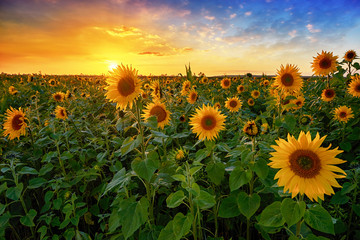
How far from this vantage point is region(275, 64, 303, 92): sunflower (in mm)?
3588

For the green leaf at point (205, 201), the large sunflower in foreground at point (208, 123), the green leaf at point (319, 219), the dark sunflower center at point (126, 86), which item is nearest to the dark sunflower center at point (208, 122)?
the large sunflower in foreground at point (208, 123)

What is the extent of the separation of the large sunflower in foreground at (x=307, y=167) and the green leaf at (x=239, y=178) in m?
0.29

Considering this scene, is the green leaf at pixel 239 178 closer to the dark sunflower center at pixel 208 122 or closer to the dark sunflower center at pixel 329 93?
the dark sunflower center at pixel 208 122

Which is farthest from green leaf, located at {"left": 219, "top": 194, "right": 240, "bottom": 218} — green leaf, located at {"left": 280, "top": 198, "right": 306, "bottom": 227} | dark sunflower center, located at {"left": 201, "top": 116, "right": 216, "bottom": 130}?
dark sunflower center, located at {"left": 201, "top": 116, "right": 216, "bottom": 130}

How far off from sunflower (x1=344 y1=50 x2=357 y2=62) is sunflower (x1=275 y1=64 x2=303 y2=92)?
2.20m

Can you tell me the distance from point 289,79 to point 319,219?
8.95 feet

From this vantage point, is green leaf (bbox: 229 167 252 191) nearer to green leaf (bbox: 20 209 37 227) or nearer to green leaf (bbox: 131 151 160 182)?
green leaf (bbox: 131 151 160 182)

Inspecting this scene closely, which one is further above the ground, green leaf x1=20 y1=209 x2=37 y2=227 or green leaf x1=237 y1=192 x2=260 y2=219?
green leaf x1=237 y1=192 x2=260 y2=219

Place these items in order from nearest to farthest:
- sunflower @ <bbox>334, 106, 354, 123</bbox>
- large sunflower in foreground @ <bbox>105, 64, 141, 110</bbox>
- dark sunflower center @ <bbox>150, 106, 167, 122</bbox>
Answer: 1. large sunflower in foreground @ <bbox>105, 64, 141, 110</bbox>
2. dark sunflower center @ <bbox>150, 106, 167, 122</bbox>
3. sunflower @ <bbox>334, 106, 354, 123</bbox>

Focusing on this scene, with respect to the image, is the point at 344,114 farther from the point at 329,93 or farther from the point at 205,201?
the point at 205,201

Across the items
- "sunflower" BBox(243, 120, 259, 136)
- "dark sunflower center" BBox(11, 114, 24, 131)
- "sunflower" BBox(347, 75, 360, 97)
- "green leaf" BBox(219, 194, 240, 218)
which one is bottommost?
"green leaf" BBox(219, 194, 240, 218)

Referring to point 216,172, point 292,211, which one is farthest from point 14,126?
point 292,211

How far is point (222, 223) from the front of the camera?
96.0 inches

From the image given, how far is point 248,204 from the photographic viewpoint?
1727 mm
